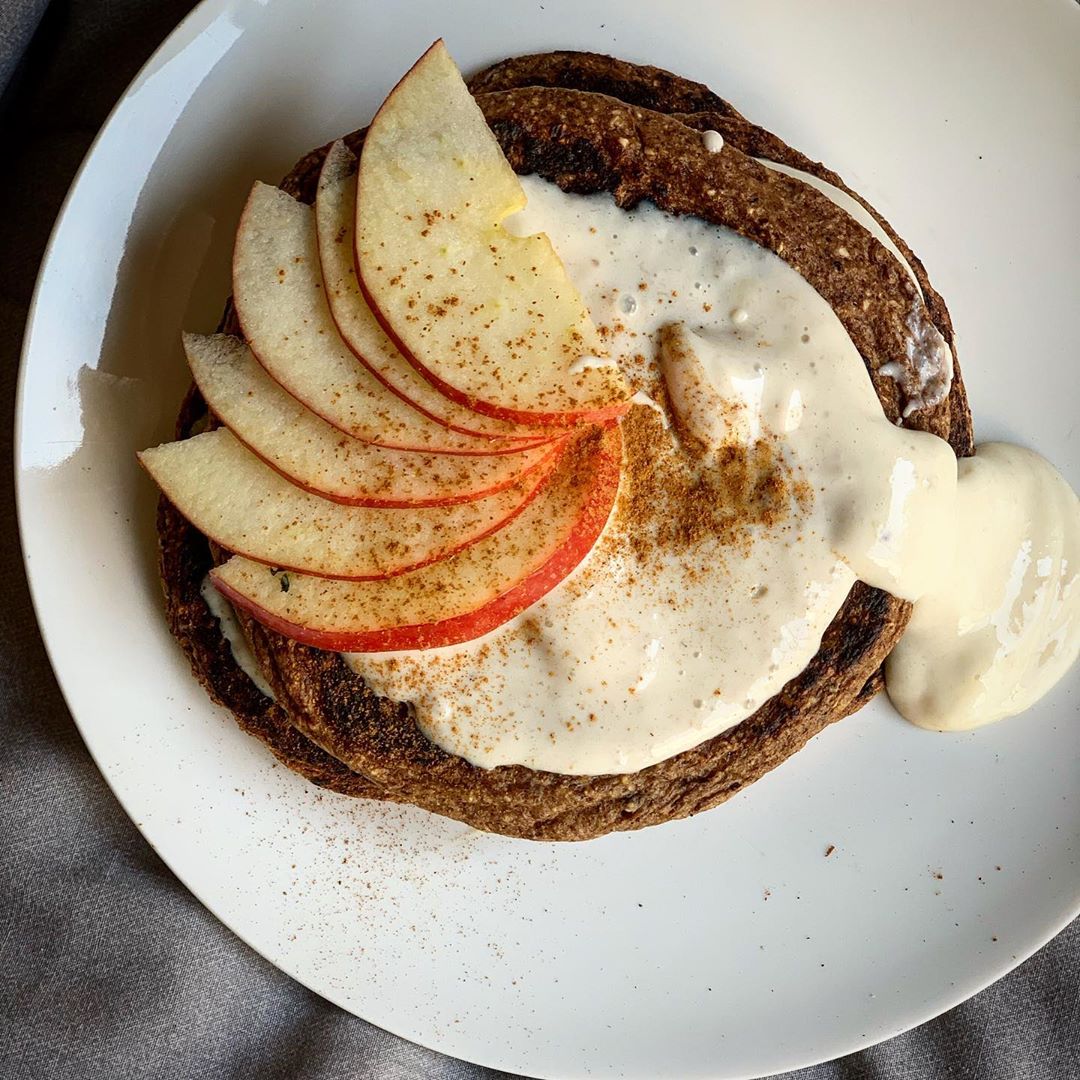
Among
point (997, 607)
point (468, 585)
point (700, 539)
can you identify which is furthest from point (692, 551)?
point (997, 607)

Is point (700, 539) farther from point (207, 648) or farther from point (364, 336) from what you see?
point (207, 648)

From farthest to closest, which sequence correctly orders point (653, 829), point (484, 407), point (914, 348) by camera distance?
point (653, 829) < point (914, 348) < point (484, 407)

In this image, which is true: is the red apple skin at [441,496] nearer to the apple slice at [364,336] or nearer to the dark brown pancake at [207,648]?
the apple slice at [364,336]

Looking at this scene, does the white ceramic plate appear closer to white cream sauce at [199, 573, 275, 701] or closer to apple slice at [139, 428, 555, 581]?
white cream sauce at [199, 573, 275, 701]

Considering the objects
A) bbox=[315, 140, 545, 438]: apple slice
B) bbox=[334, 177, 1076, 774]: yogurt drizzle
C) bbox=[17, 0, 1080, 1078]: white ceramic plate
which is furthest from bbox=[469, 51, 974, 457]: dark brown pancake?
bbox=[315, 140, 545, 438]: apple slice

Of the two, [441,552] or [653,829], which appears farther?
[653,829]

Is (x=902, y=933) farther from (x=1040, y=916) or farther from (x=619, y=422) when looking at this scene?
(x=619, y=422)

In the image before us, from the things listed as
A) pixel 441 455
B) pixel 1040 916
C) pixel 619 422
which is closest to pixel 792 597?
pixel 619 422
